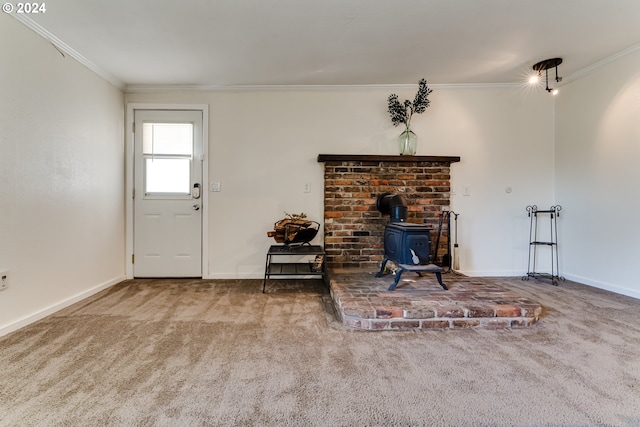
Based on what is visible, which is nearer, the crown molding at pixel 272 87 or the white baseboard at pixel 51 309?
the white baseboard at pixel 51 309

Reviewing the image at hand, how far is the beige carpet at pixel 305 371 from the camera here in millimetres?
1223

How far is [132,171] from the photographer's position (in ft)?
11.1

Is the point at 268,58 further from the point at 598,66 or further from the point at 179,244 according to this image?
the point at 598,66

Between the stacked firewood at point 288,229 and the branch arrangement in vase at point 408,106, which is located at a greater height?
the branch arrangement in vase at point 408,106

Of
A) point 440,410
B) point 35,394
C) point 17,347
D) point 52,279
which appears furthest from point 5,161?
point 440,410

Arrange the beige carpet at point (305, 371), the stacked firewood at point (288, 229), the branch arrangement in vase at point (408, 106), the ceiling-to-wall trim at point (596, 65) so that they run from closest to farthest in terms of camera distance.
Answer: the beige carpet at point (305, 371) < the ceiling-to-wall trim at point (596, 65) < the stacked firewood at point (288, 229) < the branch arrangement in vase at point (408, 106)

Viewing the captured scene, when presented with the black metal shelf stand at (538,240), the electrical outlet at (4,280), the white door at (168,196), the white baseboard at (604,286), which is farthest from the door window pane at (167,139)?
the white baseboard at (604,286)

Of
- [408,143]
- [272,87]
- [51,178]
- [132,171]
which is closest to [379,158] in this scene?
[408,143]

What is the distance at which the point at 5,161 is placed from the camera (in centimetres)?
201

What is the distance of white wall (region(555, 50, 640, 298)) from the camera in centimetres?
275

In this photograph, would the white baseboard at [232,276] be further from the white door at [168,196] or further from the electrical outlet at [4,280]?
the electrical outlet at [4,280]

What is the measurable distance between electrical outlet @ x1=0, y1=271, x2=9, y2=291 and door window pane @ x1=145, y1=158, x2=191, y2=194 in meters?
1.56

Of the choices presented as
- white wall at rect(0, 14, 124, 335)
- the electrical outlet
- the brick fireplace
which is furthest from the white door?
the brick fireplace

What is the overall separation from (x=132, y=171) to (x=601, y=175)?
519cm
